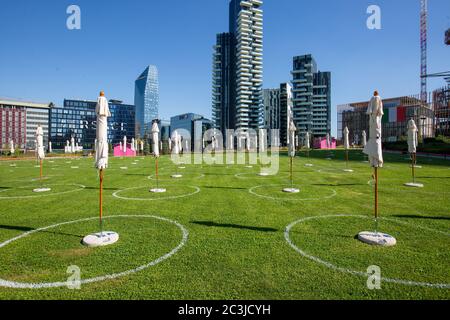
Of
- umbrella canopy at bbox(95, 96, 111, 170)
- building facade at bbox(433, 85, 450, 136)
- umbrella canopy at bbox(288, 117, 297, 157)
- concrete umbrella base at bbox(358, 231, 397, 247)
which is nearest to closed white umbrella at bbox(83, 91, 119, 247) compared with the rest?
umbrella canopy at bbox(95, 96, 111, 170)

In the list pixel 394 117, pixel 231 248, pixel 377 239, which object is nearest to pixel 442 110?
pixel 394 117

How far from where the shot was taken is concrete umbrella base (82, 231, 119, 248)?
739 cm

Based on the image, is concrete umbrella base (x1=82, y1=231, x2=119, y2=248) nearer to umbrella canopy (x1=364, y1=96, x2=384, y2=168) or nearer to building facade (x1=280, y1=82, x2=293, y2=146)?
umbrella canopy (x1=364, y1=96, x2=384, y2=168)

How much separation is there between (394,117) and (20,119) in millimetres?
229095

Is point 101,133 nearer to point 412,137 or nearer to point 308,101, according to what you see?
point 412,137

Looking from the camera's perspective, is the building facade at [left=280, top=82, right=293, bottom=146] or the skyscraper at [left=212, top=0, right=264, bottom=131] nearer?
the skyscraper at [left=212, top=0, right=264, bottom=131]

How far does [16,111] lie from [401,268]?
752ft

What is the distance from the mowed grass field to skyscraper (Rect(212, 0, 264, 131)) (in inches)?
6161

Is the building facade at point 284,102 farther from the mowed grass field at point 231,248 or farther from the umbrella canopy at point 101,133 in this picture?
the umbrella canopy at point 101,133

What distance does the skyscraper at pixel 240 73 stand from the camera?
557 feet

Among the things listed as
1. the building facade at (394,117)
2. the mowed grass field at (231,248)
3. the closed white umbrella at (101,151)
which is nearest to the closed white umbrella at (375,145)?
the mowed grass field at (231,248)

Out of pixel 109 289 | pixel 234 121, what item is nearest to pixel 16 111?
pixel 234 121
